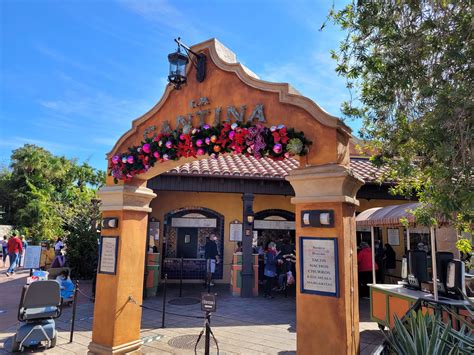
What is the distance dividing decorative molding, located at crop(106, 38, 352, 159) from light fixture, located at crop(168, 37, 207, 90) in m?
0.14

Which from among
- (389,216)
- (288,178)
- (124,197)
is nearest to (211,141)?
(288,178)

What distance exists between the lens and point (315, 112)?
397cm

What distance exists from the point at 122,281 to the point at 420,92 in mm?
5046

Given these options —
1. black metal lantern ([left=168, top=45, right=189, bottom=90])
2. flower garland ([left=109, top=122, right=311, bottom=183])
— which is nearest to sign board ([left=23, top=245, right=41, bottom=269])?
flower garland ([left=109, top=122, right=311, bottom=183])

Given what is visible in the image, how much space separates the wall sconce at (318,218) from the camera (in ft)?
12.3

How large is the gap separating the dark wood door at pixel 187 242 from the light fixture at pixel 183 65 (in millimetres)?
8619

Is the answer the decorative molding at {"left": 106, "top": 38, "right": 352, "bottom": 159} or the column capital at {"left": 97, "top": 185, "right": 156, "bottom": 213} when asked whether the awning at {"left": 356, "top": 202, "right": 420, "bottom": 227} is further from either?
the column capital at {"left": 97, "top": 185, "right": 156, "bottom": 213}

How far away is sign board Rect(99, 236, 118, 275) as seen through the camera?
18.1 ft

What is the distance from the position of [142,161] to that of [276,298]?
23.0 feet

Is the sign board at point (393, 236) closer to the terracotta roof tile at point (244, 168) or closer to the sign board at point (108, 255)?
the terracotta roof tile at point (244, 168)

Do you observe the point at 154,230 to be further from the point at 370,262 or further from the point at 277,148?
the point at 277,148

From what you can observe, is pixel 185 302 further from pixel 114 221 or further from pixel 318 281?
pixel 318 281

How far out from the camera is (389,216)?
708 centimetres

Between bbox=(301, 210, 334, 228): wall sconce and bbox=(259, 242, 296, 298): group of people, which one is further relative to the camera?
bbox=(259, 242, 296, 298): group of people
